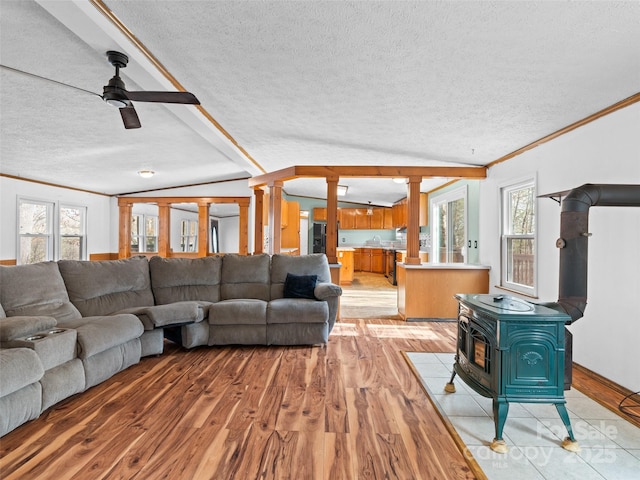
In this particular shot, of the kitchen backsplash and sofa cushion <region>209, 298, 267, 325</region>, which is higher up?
the kitchen backsplash

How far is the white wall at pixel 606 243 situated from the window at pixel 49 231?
7700 millimetres

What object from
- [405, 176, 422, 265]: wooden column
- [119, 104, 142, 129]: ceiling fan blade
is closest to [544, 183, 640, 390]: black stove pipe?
[405, 176, 422, 265]: wooden column

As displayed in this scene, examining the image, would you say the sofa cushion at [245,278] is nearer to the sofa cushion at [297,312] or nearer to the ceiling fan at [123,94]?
the sofa cushion at [297,312]

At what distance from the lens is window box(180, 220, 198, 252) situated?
1120cm

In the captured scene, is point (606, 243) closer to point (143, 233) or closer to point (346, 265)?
point (346, 265)

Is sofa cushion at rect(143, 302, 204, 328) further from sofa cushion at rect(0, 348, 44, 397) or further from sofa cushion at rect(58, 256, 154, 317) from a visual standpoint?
sofa cushion at rect(0, 348, 44, 397)

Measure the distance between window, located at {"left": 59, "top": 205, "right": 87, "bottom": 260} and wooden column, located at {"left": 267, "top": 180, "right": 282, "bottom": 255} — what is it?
14.0 ft

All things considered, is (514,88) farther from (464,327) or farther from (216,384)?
(216,384)

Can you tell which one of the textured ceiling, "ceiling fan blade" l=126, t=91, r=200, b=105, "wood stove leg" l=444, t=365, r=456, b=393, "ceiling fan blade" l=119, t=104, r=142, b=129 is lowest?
"wood stove leg" l=444, t=365, r=456, b=393

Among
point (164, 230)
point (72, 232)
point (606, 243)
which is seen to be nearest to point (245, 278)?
point (606, 243)

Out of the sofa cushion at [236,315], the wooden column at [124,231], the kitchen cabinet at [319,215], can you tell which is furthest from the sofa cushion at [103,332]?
the kitchen cabinet at [319,215]

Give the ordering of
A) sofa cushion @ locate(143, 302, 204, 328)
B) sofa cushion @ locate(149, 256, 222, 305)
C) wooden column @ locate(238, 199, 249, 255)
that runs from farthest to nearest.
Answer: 1. wooden column @ locate(238, 199, 249, 255)
2. sofa cushion @ locate(149, 256, 222, 305)
3. sofa cushion @ locate(143, 302, 204, 328)

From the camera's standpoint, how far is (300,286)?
4141 mm

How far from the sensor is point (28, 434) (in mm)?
2094
